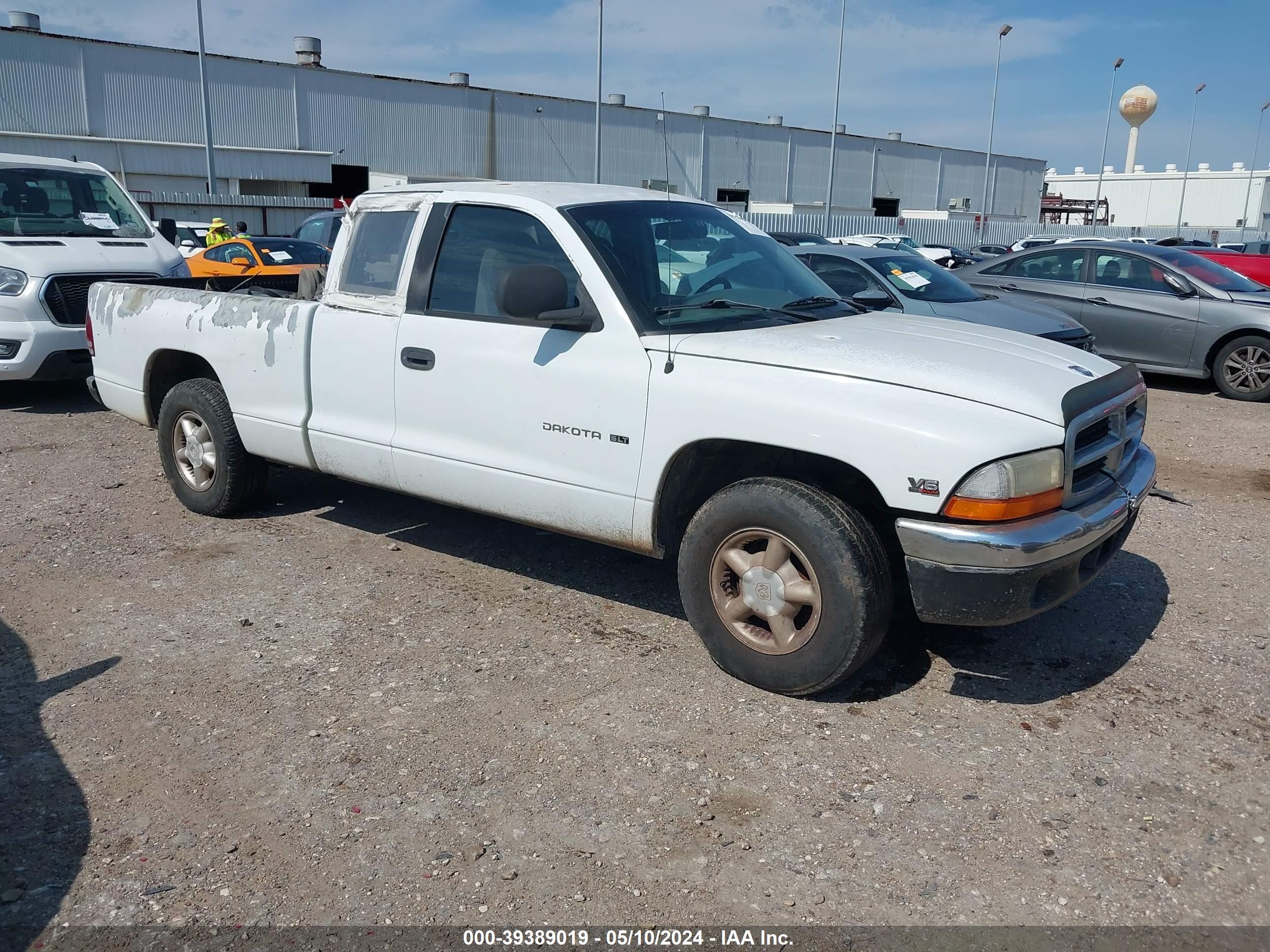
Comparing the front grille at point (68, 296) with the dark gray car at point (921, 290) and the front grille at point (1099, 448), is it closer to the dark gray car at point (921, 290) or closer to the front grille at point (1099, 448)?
the dark gray car at point (921, 290)

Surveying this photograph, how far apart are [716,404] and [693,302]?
0.72 m

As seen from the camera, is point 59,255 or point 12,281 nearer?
point 12,281

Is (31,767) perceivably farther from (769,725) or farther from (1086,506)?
(1086,506)

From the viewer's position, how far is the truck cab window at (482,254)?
4613 mm

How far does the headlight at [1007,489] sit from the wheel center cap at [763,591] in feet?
2.31

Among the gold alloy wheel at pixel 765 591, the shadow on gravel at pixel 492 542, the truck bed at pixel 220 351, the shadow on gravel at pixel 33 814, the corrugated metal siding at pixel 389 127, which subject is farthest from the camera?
the corrugated metal siding at pixel 389 127

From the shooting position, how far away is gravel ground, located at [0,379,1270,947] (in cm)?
290

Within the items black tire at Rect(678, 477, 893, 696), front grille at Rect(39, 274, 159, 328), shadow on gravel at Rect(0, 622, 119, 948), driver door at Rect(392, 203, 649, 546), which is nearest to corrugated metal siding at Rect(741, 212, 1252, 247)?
front grille at Rect(39, 274, 159, 328)

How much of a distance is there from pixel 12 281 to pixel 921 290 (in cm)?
805

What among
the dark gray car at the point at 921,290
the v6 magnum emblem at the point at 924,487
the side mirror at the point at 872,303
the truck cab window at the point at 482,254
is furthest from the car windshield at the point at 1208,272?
the v6 magnum emblem at the point at 924,487

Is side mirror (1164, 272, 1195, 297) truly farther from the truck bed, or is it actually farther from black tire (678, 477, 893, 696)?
the truck bed

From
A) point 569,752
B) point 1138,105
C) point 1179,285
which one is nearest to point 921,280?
point 1179,285

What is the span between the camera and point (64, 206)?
9.95 meters

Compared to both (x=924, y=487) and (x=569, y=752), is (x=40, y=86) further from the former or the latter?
(x=924, y=487)
